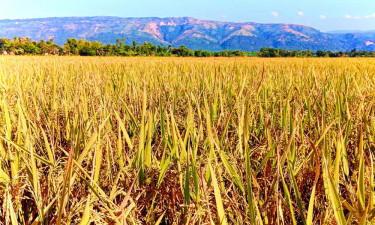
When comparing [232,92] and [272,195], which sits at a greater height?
[232,92]

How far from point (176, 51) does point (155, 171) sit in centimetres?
4708

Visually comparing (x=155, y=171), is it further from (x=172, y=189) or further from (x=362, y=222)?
(x=362, y=222)

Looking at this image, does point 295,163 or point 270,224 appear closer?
point 270,224

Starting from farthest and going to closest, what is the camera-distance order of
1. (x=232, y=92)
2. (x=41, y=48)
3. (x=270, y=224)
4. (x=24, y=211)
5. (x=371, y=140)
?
(x=41, y=48)
(x=232, y=92)
(x=371, y=140)
(x=24, y=211)
(x=270, y=224)

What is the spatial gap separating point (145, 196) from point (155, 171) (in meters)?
0.07

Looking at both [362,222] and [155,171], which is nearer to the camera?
[362,222]

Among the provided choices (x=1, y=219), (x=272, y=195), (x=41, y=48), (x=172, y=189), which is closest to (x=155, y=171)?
(x=172, y=189)

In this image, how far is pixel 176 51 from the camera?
46.3 meters

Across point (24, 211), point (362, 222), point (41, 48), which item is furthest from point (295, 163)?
point (41, 48)

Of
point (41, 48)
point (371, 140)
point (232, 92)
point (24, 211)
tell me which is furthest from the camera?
point (41, 48)

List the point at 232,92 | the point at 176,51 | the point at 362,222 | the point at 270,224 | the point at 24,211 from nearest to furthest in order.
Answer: the point at 362,222 < the point at 270,224 < the point at 24,211 < the point at 232,92 < the point at 176,51

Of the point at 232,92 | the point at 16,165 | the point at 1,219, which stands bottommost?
the point at 1,219

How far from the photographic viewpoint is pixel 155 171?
2.38 ft

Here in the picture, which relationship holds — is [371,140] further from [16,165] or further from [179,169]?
[16,165]
